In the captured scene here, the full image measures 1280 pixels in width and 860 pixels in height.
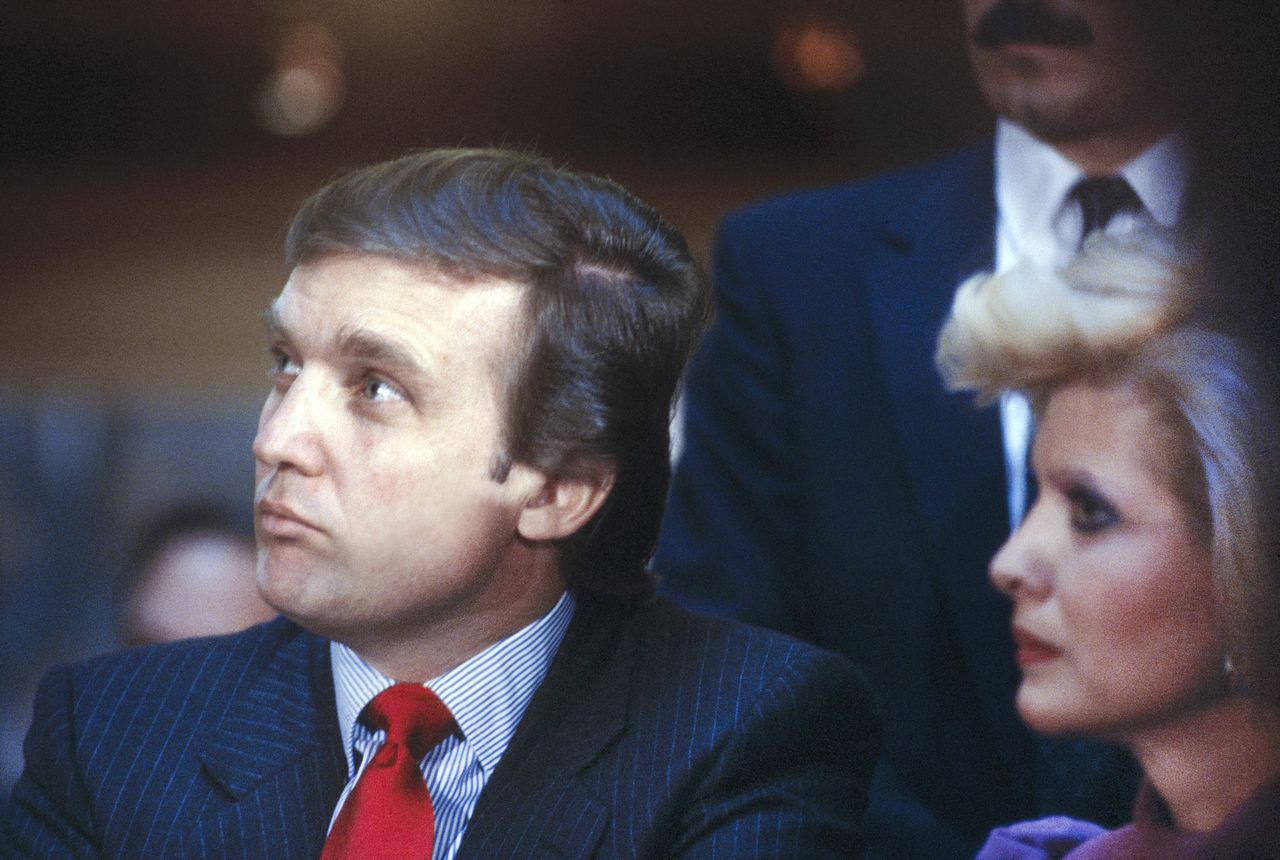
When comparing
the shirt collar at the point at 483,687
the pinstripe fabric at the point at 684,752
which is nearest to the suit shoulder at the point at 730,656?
the pinstripe fabric at the point at 684,752

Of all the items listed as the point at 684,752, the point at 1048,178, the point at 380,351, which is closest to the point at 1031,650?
the point at 684,752

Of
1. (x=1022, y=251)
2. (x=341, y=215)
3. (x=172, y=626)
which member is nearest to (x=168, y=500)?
(x=172, y=626)

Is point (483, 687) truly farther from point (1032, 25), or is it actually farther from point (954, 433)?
point (1032, 25)

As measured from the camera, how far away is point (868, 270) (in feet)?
5.20

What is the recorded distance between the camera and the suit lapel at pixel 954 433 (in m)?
1.47

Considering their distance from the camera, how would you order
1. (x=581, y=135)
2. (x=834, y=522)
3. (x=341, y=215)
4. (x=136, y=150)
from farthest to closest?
(x=136, y=150), (x=581, y=135), (x=834, y=522), (x=341, y=215)

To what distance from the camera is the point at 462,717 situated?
1301 millimetres

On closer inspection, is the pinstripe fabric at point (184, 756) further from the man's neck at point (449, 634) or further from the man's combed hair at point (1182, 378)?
the man's combed hair at point (1182, 378)

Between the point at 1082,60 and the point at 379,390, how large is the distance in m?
0.75

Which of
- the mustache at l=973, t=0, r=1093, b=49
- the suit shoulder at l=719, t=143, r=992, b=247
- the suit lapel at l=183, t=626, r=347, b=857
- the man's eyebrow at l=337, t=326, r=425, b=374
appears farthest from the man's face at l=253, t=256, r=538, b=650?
the mustache at l=973, t=0, r=1093, b=49

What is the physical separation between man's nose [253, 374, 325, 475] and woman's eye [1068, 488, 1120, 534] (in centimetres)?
69

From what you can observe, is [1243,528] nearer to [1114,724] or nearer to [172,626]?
[1114,724]

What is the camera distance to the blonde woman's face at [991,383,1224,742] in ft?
4.26

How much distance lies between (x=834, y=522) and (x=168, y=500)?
1.42m
